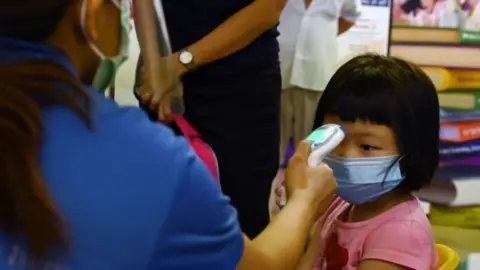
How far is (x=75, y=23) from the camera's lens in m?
0.68

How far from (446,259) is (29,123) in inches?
35.3

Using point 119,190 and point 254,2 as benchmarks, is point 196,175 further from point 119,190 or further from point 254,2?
point 254,2

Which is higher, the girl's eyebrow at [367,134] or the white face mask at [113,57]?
the white face mask at [113,57]

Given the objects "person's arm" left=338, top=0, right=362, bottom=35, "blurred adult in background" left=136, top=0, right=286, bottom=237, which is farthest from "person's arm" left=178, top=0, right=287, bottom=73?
"person's arm" left=338, top=0, right=362, bottom=35

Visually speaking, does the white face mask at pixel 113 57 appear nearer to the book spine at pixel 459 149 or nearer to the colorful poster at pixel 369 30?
the colorful poster at pixel 369 30

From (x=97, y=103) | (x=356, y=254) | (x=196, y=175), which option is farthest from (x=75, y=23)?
(x=356, y=254)

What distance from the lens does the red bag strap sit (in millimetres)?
1149

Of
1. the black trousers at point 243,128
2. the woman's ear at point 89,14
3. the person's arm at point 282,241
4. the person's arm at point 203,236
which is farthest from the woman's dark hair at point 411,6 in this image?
the woman's ear at point 89,14

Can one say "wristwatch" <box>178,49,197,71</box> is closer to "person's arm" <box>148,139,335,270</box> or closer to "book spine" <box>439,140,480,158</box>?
"person's arm" <box>148,139,335,270</box>

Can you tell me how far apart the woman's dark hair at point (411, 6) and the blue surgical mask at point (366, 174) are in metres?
1.54

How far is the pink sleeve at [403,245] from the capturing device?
1201 mm

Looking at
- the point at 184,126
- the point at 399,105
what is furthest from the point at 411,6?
the point at 184,126

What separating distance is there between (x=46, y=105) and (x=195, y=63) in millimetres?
594

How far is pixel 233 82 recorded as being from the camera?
49.5 inches
